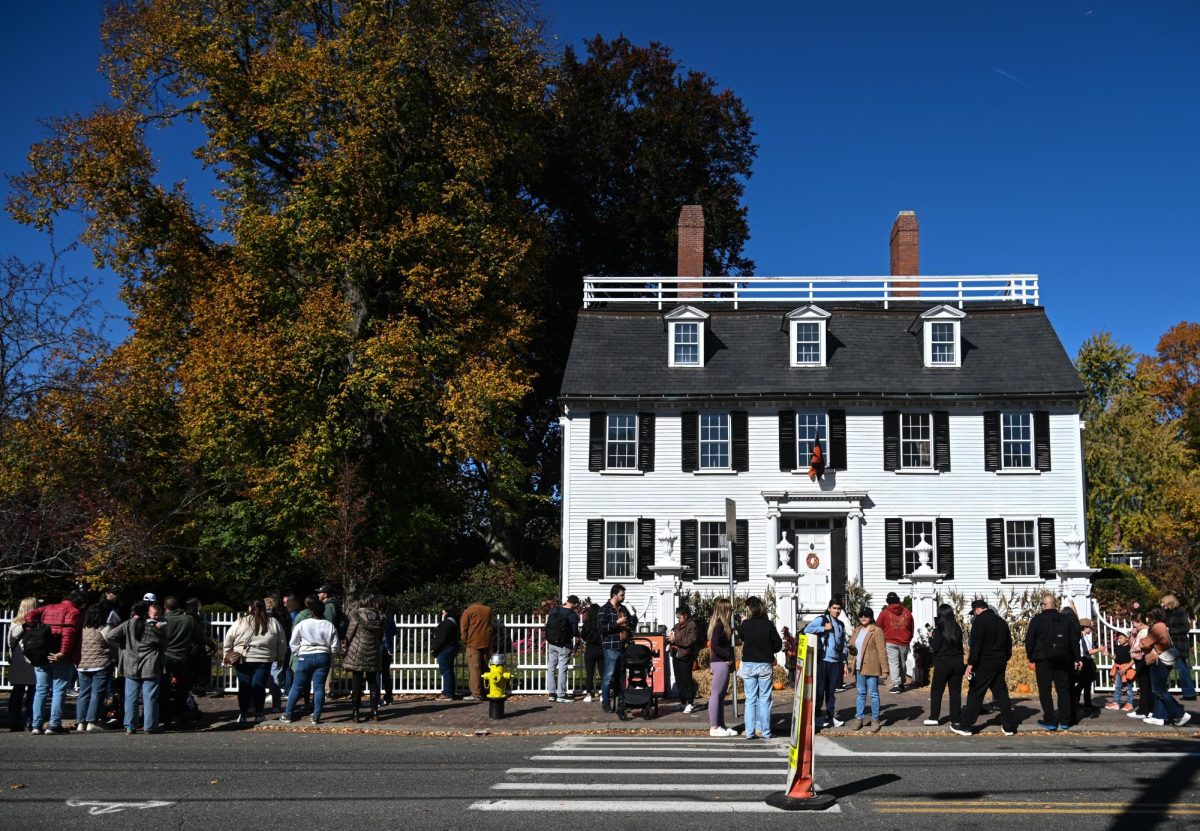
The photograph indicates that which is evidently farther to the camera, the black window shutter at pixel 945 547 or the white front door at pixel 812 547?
the black window shutter at pixel 945 547

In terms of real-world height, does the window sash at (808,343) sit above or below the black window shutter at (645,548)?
above

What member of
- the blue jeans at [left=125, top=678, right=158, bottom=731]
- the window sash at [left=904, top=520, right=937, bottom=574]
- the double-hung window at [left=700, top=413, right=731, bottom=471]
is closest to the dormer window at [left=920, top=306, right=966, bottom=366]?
the window sash at [left=904, top=520, right=937, bottom=574]

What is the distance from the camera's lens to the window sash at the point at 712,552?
3058cm

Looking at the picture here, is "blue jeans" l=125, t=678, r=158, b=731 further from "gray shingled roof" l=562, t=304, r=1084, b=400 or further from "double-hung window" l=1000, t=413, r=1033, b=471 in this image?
"double-hung window" l=1000, t=413, r=1033, b=471

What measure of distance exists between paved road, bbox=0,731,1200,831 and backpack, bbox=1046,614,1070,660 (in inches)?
46.7

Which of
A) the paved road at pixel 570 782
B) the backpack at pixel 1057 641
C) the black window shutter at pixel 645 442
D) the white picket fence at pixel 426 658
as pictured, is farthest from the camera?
the black window shutter at pixel 645 442

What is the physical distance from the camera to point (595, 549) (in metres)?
30.6

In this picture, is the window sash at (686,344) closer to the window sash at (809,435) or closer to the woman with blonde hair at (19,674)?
the window sash at (809,435)

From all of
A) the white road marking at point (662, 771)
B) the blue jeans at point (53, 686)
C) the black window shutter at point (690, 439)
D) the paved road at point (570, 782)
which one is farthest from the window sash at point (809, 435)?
the blue jeans at point (53, 686)

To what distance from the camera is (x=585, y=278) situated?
114ft

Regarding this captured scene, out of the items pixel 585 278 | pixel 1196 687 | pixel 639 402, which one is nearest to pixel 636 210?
pixel 585 278

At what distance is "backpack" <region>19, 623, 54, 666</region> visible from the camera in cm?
1492

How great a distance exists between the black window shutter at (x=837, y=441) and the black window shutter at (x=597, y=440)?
6.29 meters

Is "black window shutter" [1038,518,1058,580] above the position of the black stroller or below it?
above
